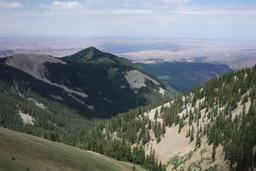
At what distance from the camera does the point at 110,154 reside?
170 metres

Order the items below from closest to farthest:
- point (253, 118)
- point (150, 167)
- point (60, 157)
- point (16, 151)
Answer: point (16, 151), point (60, 157), point (150, 167), point (253, 118)

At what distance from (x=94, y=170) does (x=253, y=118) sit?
113 meters

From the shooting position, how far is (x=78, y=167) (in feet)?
303

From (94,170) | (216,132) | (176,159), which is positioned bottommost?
(176,159)

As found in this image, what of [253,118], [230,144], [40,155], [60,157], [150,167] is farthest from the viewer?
[253,118]

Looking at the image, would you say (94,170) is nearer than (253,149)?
Yes

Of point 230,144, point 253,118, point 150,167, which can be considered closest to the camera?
point 150,167

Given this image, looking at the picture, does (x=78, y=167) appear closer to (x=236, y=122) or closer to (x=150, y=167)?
(x=150, y=167)

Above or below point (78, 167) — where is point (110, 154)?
below

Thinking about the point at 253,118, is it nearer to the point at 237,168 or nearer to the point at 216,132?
the point at 216,132

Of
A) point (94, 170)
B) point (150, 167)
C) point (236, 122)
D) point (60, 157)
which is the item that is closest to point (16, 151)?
point (60, 157)

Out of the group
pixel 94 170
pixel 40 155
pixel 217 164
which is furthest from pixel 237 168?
pixel 40 155

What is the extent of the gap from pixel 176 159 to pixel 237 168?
3639cm

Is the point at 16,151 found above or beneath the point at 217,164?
above
